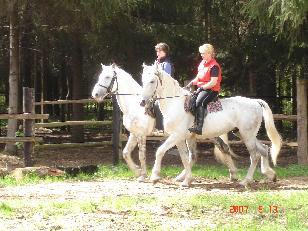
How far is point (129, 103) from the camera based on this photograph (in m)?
10.7

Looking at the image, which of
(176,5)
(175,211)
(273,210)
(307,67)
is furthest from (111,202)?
(176,5)

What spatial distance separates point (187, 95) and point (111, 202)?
3017mm

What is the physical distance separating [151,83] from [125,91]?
1230mm

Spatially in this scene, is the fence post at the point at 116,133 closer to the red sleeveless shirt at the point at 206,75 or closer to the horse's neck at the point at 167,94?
the horse's neck at the point at 167,94

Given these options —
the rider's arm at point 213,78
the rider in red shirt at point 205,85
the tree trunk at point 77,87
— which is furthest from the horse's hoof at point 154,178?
the tree trunk at point 77,87

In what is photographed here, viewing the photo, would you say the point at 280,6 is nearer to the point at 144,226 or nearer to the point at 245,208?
the point at 245,208

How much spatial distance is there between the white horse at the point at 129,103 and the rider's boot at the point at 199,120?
3.98 ft

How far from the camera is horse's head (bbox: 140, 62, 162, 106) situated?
9.65m

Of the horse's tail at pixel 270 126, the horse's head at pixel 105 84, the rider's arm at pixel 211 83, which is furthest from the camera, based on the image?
the horse's head at pixel 105 84

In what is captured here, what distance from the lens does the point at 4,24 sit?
18875mm

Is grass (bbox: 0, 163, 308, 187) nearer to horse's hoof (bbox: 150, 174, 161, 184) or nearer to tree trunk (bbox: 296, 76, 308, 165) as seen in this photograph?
tree trunk (bbox: 296, 76, 308, 165)

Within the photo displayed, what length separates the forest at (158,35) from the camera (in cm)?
1345

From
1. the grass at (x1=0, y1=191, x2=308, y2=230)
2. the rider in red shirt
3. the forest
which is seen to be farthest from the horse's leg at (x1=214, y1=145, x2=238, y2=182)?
the forest
